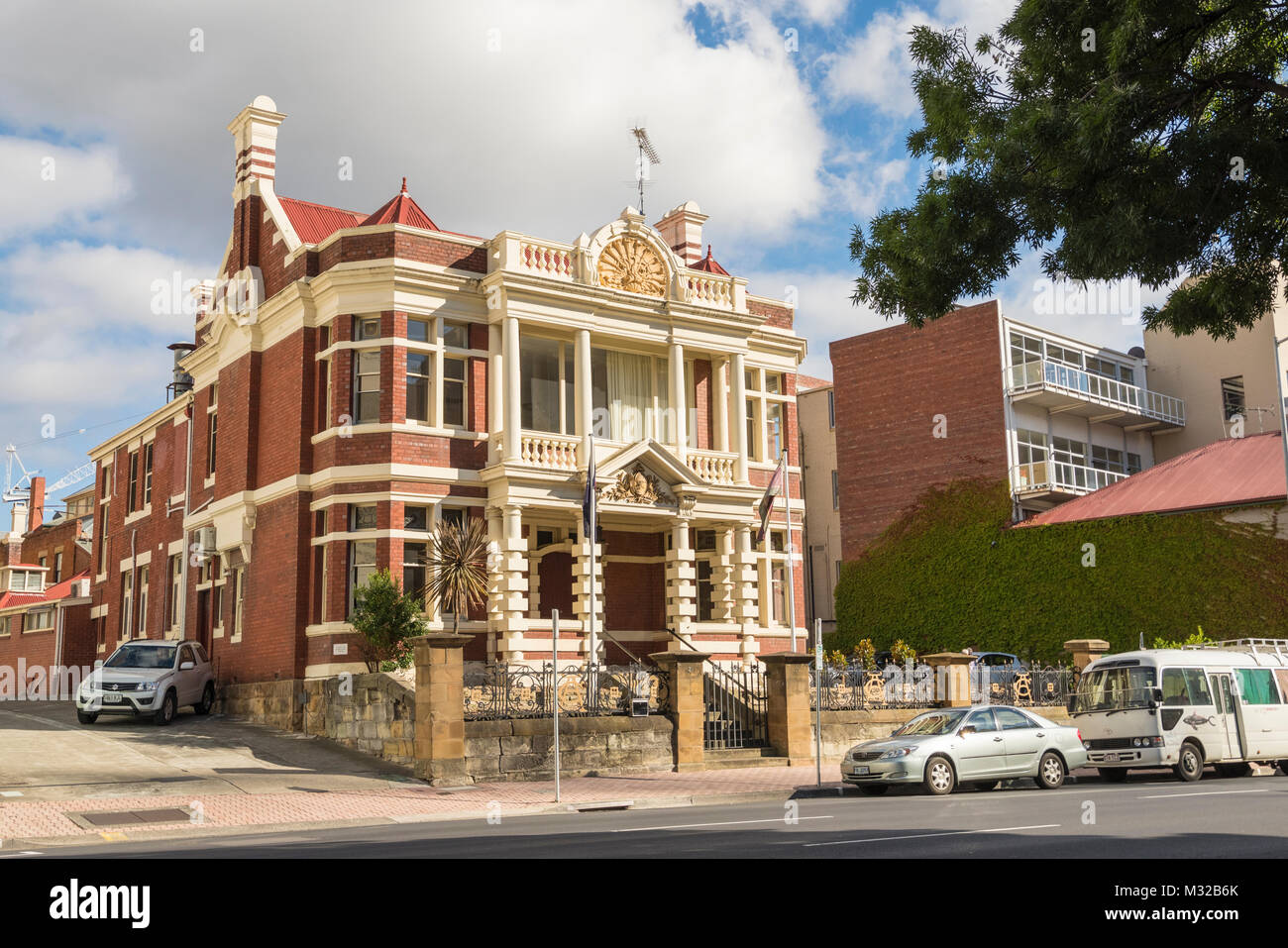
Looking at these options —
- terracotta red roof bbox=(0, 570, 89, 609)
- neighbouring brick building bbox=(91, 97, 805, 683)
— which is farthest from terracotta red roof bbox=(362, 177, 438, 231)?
terracotta red roof bbox=(0, 570, 89, 609)

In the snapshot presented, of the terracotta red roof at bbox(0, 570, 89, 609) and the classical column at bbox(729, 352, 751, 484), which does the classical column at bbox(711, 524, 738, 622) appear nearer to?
the classical column at bbox(729, 352, 751, 484)

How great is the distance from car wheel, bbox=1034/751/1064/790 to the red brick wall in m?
26.2


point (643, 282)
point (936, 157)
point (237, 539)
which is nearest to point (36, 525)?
point (237, 539)

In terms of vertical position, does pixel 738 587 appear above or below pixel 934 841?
above

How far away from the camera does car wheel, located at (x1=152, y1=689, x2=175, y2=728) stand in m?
26.1

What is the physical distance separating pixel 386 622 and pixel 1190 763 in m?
14.6

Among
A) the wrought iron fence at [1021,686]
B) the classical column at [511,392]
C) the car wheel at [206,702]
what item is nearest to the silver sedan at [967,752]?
the wrought iron fence at [1021,686]

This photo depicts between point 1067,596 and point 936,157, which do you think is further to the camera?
point 1067,596

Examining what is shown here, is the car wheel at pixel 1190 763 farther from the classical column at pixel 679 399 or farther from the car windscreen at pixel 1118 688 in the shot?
the classical column at pixel 679 399
